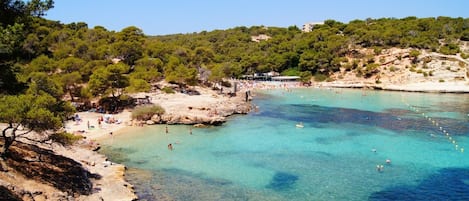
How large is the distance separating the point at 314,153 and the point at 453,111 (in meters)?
30.6

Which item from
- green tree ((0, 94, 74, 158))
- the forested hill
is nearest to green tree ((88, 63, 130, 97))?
the forested hill

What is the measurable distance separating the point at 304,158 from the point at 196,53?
5434cm

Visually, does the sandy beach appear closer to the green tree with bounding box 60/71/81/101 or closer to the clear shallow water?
the clear shallow water

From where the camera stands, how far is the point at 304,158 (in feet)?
93.6

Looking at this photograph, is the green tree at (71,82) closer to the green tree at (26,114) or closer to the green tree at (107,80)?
the green tree at (107,80)

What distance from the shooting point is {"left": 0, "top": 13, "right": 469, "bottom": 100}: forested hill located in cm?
4859

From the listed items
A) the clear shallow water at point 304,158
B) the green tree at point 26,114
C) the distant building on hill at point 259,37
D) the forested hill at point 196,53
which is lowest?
the clear shallow water at point 304,158

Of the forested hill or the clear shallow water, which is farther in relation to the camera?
the forested hill

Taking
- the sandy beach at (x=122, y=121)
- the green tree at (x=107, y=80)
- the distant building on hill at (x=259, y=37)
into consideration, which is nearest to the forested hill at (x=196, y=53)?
the green tree at (x=107, y=80)

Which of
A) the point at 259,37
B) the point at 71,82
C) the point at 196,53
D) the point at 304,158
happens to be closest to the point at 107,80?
the point at 71,82

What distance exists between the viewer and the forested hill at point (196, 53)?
48594 millimetres

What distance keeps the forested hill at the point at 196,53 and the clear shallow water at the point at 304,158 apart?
9.16m

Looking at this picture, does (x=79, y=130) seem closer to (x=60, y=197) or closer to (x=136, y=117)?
(x=136, y=117)

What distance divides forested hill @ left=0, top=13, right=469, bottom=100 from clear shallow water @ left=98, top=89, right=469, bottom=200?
30.1 ft
